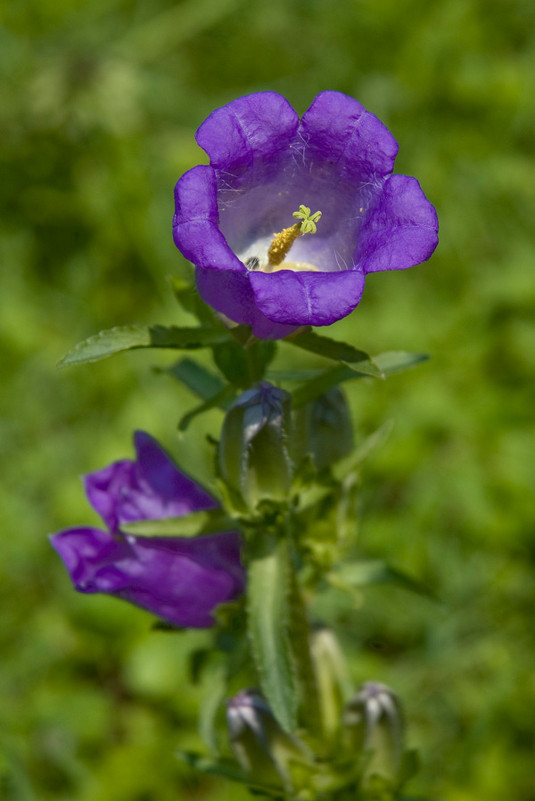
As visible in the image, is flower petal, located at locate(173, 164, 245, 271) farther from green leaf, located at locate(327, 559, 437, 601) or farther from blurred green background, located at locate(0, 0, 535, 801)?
blurred green background, located at locate(0, 0, 535, 801)

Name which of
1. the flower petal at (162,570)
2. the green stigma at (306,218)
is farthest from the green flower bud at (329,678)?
the green stigma at (306,218)

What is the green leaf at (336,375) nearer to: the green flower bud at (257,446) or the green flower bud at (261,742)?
the green flower bud at (257,446)

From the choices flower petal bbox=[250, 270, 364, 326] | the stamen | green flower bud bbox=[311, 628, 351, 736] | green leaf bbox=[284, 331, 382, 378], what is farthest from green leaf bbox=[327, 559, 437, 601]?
flower petal bbox=[250, 270, 364, 326]

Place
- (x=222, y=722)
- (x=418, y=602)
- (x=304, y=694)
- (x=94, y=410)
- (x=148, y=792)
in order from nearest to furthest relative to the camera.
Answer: (x=304, y=694) < (x=222, y=722) < (x=148, y=792) < (x=418, y=602) < (x=94, y=410)

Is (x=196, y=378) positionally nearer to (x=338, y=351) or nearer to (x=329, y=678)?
(x=338, y=351)

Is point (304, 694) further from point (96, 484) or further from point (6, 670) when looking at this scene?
point (6, 670)

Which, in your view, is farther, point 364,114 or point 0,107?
point 0,107

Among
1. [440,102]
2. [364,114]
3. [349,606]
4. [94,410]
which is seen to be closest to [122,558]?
[364,114]
